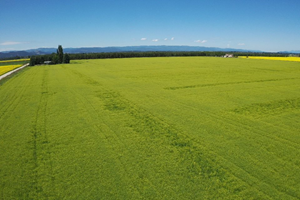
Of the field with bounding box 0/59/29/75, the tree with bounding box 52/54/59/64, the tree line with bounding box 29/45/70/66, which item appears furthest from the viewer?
the tree with bounding box 52/54/59/64

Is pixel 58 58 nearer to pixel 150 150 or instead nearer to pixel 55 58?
pixel 55 58

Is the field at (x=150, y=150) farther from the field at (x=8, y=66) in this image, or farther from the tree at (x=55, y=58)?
the tree at (x=55, y=58)

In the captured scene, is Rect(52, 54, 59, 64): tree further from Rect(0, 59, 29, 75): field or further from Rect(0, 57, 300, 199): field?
Rect(0, 57, 300, 199): field

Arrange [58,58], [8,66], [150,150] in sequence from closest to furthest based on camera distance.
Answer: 1. [150,150]
2. [8,66]
3. [58,58]

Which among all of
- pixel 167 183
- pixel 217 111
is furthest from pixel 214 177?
pixel 217 111

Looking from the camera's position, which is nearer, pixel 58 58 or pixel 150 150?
pixel 150 150

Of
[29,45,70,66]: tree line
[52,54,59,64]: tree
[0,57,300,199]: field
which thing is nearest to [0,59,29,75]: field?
[29,45,70,66]: tree line

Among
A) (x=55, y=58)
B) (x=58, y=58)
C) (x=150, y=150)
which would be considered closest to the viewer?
(x=150, y=150)

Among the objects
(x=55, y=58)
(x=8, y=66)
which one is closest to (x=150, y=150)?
(x=8, y=66)

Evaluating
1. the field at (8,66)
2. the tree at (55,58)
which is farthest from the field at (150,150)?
the tree at (55,58)

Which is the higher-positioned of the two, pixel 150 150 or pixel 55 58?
pixel 55 58

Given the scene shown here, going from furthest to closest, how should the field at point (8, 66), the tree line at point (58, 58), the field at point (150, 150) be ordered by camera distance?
1. the tree line at point (58, 58)
2. the field at point (8, 66)
3. the field at point (150, 150)

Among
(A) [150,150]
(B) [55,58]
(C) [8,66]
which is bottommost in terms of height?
(A) [150,150]
